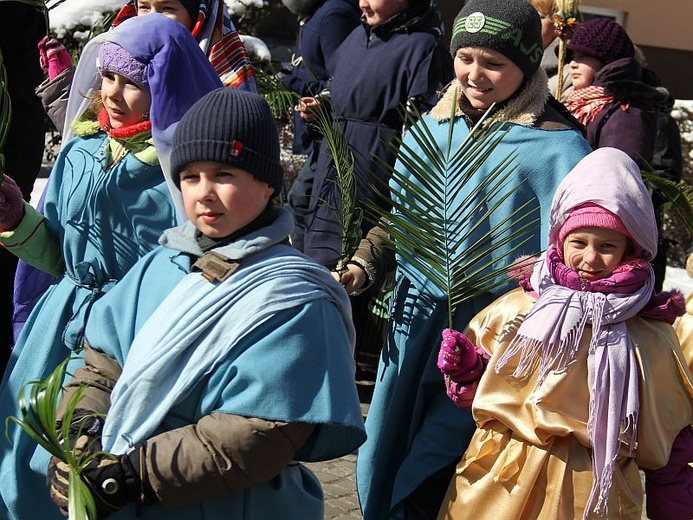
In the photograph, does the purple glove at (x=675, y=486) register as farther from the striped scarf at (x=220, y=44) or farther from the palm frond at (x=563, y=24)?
the palm frond at (x=563, y=24)

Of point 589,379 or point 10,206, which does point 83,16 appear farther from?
point 589,379

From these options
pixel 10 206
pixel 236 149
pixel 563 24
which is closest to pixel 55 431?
pixel 236 149

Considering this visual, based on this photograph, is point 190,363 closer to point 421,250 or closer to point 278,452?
point 278,452

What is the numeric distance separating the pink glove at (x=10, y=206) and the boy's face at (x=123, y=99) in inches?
14.6

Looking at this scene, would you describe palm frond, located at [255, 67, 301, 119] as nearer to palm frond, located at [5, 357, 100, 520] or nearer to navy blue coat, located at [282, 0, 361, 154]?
navy blue coat, located at [282, 0, 361, 154]

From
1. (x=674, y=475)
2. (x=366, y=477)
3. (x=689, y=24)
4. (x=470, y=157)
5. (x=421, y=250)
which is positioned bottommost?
(x=689, y=24)

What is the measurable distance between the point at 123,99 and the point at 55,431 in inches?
52.5

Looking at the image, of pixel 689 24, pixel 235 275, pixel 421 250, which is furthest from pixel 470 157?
pixel 689 24

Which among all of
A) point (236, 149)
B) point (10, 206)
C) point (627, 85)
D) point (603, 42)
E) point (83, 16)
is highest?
point (236, 149)

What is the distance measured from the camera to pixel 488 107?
3.93m

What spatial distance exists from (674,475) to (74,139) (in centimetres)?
216

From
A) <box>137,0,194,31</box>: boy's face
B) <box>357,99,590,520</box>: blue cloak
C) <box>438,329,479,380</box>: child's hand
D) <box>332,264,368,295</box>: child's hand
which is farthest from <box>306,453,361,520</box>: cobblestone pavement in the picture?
<box>137,0,194,31</box>: boy's face

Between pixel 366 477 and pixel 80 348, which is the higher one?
pixel 80 348

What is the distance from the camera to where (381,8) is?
5727 mm
